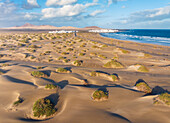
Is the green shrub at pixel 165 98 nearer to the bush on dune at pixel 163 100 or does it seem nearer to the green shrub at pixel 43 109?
the bush on dune at pixel 163 100

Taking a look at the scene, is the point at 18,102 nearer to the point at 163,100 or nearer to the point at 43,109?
the point at 43,109

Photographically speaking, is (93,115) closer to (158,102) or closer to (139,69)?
(158,102)

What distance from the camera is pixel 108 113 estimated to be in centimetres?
513

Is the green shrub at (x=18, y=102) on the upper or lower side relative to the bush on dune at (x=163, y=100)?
lower

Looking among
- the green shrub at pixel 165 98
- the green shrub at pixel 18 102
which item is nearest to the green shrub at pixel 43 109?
the green shrub at pixel 18 102

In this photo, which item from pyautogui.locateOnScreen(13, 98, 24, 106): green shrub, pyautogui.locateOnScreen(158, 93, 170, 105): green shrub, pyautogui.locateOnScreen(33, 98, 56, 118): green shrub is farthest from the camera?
pyautogui.locateOnScreen(13, 98, 24, 106): green shrub

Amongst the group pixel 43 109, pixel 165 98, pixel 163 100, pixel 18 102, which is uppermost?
pixel 165 98

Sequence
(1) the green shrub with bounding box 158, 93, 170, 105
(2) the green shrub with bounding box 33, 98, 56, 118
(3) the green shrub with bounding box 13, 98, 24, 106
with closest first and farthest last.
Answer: (2) the green shrub with bounding box 33, 98, 56, 118, (1) the green shrub with bounding box 158, 93, 170, 105, (3) the green shrub with bounding box 13, 98, 24, 106

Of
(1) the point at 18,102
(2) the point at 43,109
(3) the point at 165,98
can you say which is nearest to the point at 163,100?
(3) the point at 165,98

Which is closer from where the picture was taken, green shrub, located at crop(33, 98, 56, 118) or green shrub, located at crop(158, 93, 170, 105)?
green shrub, located at crop(33, 98, 56, 118)

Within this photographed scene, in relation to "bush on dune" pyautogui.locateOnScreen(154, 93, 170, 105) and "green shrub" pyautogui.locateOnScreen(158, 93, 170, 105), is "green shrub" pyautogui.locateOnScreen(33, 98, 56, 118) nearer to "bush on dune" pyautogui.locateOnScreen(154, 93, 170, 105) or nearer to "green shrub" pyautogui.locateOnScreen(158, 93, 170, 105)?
"bush on dune" pyautogui.locateOnScreen(154, 93, 170, 105)

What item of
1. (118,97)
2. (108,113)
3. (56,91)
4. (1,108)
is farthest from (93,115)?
(1,108)

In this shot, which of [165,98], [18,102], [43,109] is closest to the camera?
[43,109]

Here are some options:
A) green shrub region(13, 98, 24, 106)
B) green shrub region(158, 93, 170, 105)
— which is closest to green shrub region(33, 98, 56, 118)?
green shrub region(13, 98, 24, 106)
